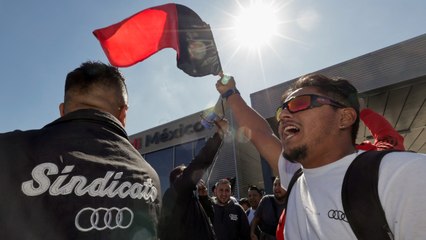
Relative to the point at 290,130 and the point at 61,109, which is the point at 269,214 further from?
the point at 61,109

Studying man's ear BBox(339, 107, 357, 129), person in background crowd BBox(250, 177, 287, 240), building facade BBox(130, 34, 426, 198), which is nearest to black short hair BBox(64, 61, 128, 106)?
man's ear BBox(339, 107, 357, 129)

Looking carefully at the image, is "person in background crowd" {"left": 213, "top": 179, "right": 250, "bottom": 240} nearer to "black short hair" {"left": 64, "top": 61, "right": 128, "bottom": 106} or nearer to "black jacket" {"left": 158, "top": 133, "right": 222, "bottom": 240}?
"black jacket" {"left": 158, "top": 133, "right": 222, "bottom": 240}

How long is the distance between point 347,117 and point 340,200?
2.06ft

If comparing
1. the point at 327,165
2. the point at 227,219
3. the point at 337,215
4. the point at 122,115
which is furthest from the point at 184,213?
the point at 227,219

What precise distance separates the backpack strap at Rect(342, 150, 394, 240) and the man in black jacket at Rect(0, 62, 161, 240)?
0.89 m

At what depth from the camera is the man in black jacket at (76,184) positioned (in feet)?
3.38

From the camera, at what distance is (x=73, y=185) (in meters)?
1.11

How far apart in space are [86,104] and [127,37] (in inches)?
70.7

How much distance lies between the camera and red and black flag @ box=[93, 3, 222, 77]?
2.88 metres

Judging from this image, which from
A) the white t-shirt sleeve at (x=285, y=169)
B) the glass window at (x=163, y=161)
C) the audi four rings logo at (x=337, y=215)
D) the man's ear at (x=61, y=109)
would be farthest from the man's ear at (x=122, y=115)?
the glass window at (x=163, y=161)

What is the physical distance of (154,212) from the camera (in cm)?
133

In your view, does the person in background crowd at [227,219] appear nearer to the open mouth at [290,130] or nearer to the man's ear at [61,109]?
the open mouth at [290,130]

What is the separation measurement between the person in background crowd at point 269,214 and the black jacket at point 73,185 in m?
4.30

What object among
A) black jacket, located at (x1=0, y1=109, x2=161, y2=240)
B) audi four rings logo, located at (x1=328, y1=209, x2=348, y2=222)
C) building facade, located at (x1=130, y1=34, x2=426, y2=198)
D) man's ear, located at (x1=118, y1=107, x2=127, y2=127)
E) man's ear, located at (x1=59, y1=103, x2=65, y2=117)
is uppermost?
building facade, located at (x1=130, y1=34, x2=426, y2=198)
